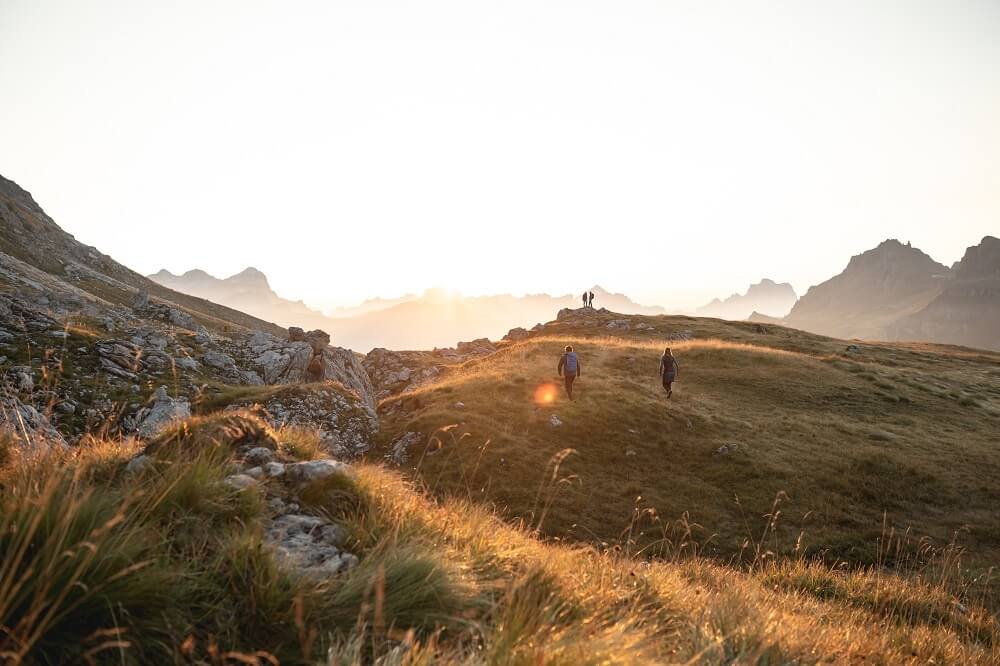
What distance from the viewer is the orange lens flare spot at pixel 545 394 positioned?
2458 cm

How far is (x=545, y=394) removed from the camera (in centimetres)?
2566

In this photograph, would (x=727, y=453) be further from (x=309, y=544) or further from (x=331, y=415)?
(x=309, y=544)

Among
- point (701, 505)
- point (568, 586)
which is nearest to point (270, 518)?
point (568, 586)

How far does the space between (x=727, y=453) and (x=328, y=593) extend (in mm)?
19658

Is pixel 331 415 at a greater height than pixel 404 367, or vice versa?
pixel 404 367

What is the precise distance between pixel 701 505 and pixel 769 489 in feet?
9.89

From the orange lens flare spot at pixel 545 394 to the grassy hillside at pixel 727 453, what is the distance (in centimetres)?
48

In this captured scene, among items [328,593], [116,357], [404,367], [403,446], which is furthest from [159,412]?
[404,367]

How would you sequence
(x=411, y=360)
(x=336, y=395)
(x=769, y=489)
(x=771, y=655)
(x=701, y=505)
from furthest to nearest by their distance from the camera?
1. (x=411, y=360)
2. (x=336, y=395)
3. (x=769, y=489)
4. (x=701, y=505)
5. (x=771, y=655)

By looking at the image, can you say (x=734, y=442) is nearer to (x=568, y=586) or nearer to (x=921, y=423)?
(x=921, y=423)

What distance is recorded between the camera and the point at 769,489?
17.1 meters

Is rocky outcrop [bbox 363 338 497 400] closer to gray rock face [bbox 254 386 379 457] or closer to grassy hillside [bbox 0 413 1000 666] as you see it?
gray rock face [bbox 254 386 379 457]

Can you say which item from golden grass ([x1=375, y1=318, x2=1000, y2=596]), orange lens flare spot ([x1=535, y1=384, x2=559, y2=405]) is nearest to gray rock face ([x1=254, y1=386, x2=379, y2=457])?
golden grass ([x1=375, y1=318, x2=1000, y2=596])

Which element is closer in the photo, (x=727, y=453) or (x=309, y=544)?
(x=309, y=544)
